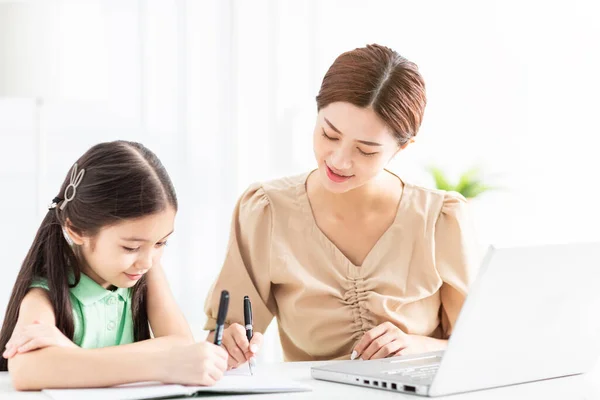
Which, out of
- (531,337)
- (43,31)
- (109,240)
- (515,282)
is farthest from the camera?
(43,31)

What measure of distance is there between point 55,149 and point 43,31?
682mm

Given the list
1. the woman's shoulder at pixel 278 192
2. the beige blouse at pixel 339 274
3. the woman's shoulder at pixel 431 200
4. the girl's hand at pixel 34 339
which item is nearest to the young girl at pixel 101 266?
the girl's hand at pixel 34 339

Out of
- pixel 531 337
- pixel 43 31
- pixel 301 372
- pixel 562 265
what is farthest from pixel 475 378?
pixel 43 31

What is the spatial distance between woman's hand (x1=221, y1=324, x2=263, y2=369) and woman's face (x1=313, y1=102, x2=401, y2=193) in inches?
13.3

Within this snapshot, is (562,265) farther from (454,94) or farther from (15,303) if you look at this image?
(454,94)

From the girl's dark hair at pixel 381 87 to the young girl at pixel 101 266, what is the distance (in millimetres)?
381

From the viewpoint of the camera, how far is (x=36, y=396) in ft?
3.97

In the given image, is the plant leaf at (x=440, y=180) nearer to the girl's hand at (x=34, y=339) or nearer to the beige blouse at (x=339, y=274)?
the beige blouse at (x=339, y=274)

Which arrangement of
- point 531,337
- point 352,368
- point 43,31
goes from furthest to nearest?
1. point 43,31
2. point 352,368
3. point 531,337

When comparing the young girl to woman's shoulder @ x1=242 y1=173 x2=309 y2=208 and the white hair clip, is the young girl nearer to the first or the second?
the white hair clip

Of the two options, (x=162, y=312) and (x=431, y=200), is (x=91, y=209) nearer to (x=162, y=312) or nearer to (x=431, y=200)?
(x=162, y=312)

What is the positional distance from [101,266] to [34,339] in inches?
9.5

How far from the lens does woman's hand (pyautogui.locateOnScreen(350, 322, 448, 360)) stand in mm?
1557

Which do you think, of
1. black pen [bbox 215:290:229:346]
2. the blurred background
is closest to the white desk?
black pen [bbox 215:290:229:346]
